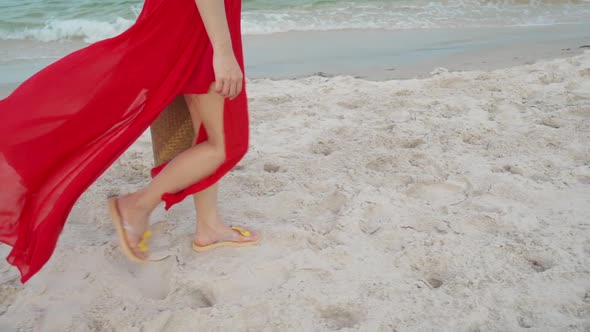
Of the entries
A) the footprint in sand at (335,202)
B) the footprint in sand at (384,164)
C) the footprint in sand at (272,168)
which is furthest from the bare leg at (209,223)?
the footprint in sand at (384,164)

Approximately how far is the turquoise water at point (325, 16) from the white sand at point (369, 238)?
3286mm

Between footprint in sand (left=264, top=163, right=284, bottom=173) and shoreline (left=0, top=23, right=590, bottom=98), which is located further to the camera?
shoreline (left=0, top=23, right=590, bottom=98)

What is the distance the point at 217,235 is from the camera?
212cm

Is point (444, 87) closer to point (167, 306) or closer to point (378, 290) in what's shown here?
point (378, 290)

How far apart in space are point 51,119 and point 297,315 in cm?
95

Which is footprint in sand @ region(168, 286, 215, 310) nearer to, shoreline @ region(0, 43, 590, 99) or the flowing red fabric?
the flowing red fabric

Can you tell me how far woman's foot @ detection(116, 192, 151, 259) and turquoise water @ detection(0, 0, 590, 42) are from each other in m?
4.77

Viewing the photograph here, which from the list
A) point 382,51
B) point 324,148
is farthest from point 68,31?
point 324,148

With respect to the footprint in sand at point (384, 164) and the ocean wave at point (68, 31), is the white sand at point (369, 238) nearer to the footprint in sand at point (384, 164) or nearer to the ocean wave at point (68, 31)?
the footprint in sand at point (384, 164)

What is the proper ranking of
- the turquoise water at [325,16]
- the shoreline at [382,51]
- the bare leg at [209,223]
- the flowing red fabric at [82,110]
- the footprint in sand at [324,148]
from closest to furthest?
1. the flowing red fabric at [82,110]
2. the bare leg at [209,223]
3. the footprint in sand at [324,148]
4. the shoreline at [382,51]
5. the turquoise water at [325,16]

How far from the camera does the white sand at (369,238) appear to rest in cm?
174

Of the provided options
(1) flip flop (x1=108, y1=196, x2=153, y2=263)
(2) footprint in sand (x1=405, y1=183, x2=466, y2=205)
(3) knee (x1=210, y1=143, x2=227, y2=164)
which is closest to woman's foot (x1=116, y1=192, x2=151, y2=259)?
(1) flip flop (x1=108, y1=196, x2=153, y2=263)

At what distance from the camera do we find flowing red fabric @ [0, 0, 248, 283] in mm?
1669

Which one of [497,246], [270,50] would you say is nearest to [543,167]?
[497,246]
